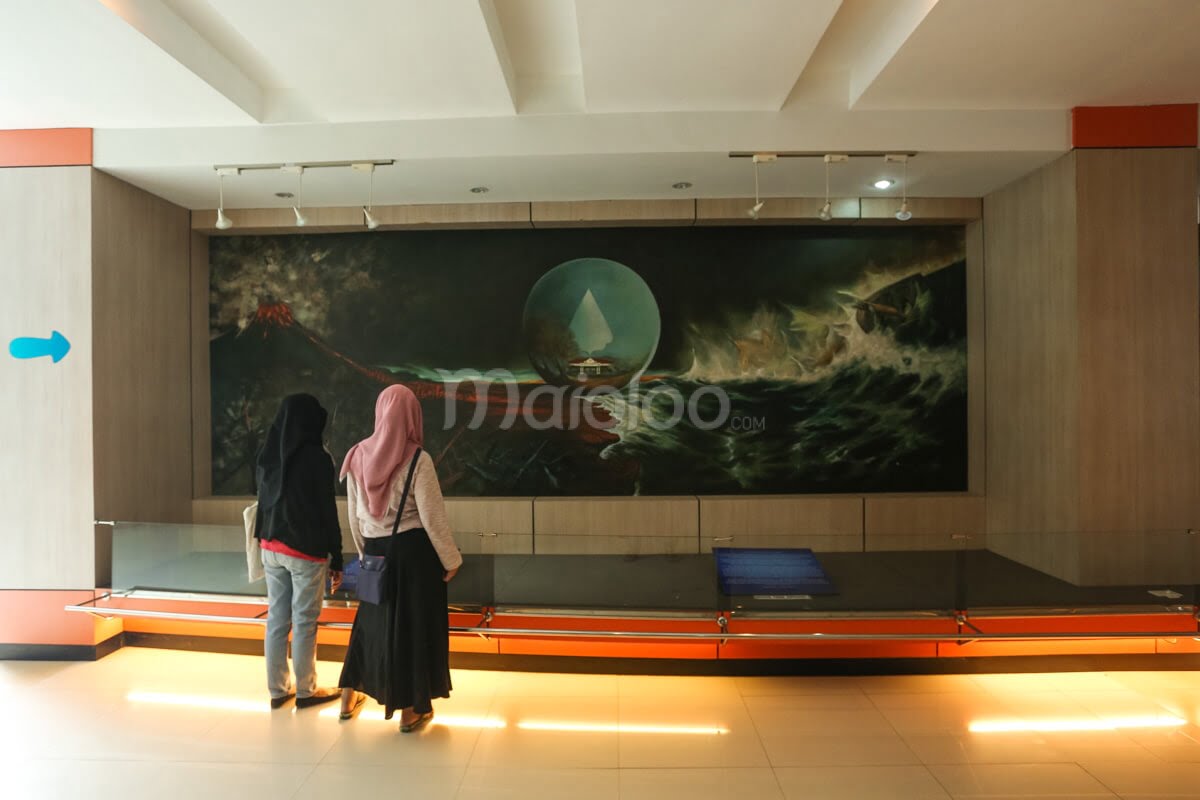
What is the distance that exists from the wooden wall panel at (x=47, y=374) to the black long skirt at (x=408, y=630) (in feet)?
9.45

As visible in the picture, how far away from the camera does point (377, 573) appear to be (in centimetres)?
402

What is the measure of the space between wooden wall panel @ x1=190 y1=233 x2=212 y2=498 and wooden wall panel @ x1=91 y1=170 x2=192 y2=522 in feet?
0.25

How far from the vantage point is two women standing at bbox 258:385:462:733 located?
4.03 meters

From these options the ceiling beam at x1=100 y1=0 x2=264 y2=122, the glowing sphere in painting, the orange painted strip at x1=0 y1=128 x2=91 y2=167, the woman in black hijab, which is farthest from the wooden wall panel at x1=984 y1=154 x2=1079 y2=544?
the orange painted strip at x1=0 y1=128 x2=91 y2=167

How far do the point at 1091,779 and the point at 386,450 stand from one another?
13.4ft

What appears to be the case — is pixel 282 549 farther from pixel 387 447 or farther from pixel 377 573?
pixel 387 447

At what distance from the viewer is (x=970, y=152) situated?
527 centimetres

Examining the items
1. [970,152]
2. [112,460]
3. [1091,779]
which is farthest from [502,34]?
[1091,779]

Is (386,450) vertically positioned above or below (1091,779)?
above

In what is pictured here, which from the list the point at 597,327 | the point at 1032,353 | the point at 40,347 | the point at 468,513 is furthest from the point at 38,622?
the point at 1032,353

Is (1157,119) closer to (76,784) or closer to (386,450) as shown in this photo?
(386,450)

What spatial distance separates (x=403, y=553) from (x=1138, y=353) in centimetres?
535

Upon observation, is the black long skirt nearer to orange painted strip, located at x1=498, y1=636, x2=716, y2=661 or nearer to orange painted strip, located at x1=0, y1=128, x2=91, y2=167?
orange painted strip, located at x1=498, y1=636, x2=716, y2=661

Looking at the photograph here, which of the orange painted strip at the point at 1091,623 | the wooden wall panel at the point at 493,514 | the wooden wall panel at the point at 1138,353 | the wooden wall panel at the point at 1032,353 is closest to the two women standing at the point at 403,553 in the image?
the wooden wall panel at the point at 493,514
